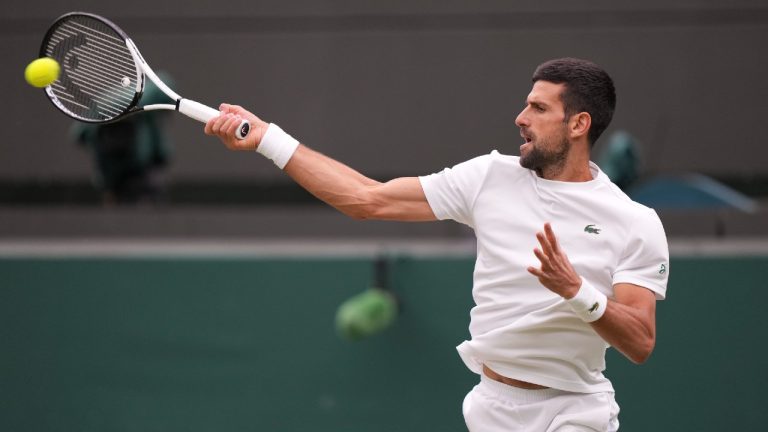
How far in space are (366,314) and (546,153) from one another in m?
1.76

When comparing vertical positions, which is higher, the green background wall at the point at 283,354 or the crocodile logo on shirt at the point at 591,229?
the crocodile logo on shirt at the point at 591,229

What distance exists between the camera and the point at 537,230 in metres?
3.20

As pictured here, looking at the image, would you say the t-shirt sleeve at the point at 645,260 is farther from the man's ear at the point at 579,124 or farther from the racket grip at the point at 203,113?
the racket grip at the point at 203,113

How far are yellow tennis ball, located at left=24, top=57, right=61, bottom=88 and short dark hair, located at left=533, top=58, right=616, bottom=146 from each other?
4.89ft

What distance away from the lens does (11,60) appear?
24.8 ft

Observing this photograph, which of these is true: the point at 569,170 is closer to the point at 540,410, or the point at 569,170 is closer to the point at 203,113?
the point at 540,410

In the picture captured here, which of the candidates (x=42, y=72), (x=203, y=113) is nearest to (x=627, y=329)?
(x=203, y=113)

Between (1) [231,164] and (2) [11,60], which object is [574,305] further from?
(2) [11,60]

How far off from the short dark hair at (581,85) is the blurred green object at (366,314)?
180cm

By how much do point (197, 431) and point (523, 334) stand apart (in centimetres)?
232

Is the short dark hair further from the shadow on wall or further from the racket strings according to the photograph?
the shadow on wall

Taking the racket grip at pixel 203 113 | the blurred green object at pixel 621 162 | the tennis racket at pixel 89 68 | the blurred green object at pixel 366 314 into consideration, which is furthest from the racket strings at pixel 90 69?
the blurred green object at pixel 621 162

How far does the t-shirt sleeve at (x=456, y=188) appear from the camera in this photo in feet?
10.8

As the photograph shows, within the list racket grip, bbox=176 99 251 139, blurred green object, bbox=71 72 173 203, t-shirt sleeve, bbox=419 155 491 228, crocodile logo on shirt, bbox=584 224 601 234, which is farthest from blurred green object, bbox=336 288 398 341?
blurred green object, bbox=71 72 173 203
